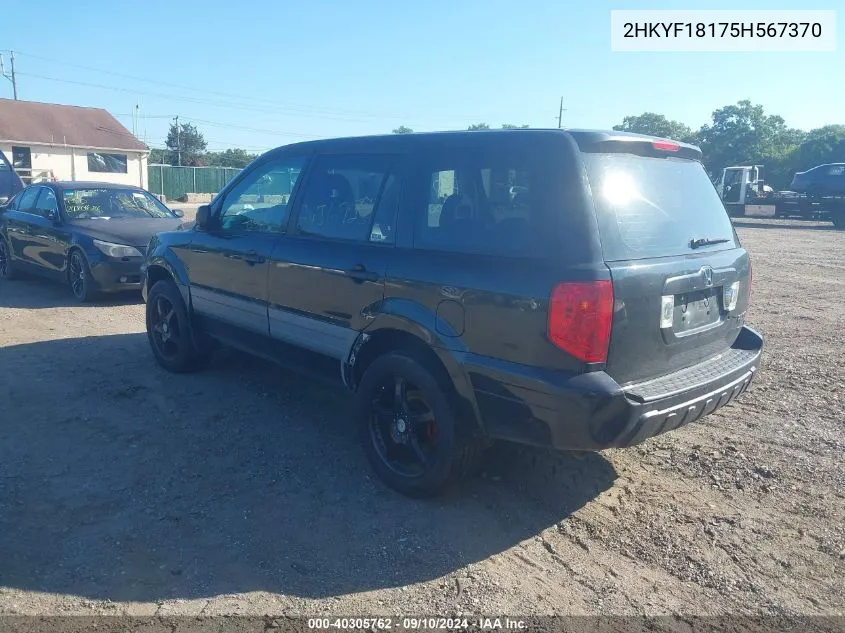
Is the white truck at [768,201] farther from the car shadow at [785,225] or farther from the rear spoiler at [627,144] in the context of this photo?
the rear spoiler at [627,144]

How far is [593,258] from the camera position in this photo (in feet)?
10.3

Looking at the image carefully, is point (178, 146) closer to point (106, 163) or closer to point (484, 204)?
point (106, 163)

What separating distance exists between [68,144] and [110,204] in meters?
32.9

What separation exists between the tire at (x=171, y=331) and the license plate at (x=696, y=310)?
399 centimetres

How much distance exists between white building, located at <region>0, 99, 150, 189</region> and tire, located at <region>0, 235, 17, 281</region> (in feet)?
93.2

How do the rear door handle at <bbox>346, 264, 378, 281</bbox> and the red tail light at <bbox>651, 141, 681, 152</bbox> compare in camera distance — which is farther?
the rear door handle at <bbox>346, 264, 378, 281</bbox>

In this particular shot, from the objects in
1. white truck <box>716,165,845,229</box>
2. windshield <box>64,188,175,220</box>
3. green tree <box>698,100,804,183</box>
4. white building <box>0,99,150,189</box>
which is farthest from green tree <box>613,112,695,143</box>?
windshield <box>64,188,175,220</box>

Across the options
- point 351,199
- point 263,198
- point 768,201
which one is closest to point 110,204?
point 263,198

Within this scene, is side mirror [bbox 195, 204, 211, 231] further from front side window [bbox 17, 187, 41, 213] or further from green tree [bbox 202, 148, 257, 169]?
green tree [bbox 202, 148, 257, 169]

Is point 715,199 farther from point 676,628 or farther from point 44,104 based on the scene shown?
point 44,104

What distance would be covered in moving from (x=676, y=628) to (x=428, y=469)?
144cm

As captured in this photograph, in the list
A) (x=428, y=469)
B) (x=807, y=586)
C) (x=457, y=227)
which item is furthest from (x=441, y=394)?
(x=807, y=586)

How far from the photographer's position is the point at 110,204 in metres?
9.98

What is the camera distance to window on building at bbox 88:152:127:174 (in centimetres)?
3969
